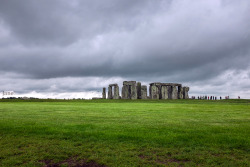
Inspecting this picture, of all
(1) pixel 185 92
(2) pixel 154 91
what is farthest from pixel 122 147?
(1) pixel 185 92

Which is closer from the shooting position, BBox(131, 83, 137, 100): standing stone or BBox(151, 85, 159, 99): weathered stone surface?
BBox(131, 83, 137, 100): standing stone

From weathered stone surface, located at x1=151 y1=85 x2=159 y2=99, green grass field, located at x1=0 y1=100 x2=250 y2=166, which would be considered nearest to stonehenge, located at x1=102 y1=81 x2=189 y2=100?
weathered stone surface, located at x1=151 y1=85 x2=159 y2=99

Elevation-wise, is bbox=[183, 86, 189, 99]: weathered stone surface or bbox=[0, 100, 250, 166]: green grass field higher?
bbox=[183, 86, 189, 99]: weathered stone surface

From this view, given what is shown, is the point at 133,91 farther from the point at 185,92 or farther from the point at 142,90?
the point at 185,92

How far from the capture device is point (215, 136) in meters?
6.97

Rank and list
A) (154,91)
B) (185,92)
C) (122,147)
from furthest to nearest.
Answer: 1. (185,92)
2. (154,91)
3. (122,147)

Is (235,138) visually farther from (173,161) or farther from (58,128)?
(58,128)

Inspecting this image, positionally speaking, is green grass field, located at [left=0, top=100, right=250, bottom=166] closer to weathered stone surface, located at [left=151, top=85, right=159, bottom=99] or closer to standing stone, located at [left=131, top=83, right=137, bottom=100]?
standing stone, located at [left=131, top=83, right=137, bottom=100]

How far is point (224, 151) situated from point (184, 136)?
1533 millimetres

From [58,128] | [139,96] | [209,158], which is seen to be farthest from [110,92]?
[209,158]

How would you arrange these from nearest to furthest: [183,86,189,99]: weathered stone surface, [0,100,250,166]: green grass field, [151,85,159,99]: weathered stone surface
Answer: [0,100,250,166]: green grass field, [151,85,159,99]: weathered stone surface, [183,86,189,99]: weathered stone surface

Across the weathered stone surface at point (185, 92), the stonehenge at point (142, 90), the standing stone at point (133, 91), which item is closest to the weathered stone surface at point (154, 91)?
the stonehenge at point (142, 90)

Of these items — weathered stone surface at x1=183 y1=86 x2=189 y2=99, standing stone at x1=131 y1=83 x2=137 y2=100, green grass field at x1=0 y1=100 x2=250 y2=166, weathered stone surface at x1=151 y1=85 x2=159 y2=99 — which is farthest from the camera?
weathered stone surface at x1=183 y1=86 x2=189 y2=99

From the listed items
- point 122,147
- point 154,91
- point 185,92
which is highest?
point 154,91
